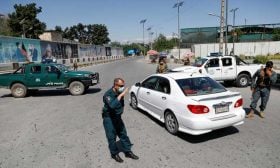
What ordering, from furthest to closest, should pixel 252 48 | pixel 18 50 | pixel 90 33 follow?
pixel 90 33
pixel 252 48
pixel 18 50

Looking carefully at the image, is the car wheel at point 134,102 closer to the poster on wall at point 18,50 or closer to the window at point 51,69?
the window at point 51,69

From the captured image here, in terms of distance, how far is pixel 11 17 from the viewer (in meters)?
63.4

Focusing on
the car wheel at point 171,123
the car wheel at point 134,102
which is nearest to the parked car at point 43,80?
the car wheel at point 134,102

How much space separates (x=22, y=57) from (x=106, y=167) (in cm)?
2945

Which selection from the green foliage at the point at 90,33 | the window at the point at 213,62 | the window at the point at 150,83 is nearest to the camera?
the window at the point at 150,83

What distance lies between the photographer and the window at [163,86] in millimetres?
6355

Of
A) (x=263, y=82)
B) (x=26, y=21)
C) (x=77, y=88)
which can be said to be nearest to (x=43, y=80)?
(x=77, y=88)

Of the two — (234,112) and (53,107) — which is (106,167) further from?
(53,107)

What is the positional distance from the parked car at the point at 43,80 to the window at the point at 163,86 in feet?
21.1

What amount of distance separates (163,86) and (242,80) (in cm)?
826

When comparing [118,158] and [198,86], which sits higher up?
[198,86]

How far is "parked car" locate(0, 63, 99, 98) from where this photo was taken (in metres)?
12.2

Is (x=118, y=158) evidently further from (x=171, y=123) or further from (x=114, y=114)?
(x=171, y=123)

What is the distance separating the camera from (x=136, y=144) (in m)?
5.48
